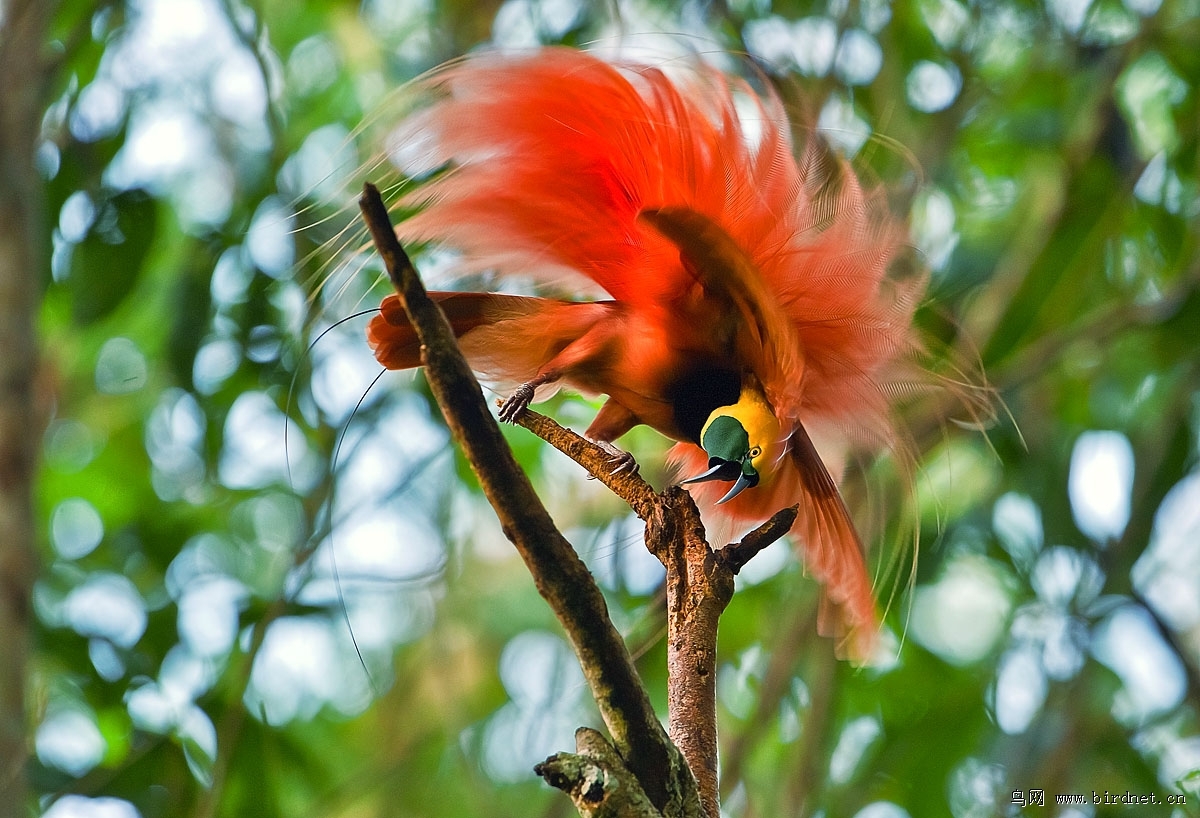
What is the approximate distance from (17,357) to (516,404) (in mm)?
1144

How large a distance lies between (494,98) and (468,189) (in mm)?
129

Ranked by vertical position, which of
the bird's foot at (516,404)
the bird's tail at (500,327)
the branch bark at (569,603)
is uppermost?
the branch bark at (569,603)

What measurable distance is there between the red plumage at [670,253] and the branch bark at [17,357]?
892mm

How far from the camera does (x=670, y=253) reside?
166cm

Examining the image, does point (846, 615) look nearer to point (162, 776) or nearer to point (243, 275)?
point (162, 776)

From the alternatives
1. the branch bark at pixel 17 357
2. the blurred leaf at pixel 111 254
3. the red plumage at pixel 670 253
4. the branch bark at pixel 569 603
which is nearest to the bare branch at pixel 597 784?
the branch bark at pixel 569 603

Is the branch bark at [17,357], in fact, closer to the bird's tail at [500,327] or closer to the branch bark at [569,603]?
the bird's tail at [500,327]

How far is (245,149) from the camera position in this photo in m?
3.52

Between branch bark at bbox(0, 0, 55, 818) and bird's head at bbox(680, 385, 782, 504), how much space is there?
1287mm

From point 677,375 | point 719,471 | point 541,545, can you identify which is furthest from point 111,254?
point 541,545

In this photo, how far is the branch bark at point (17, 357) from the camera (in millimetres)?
2109

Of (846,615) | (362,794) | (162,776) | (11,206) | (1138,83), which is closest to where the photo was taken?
(846,615)

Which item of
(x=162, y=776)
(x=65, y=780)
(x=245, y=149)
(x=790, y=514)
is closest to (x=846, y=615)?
(x=790, y=514)

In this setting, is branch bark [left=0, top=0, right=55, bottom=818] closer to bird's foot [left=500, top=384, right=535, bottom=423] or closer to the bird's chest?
bird's foot [left=500, top=384, right=535, bottom=423]
